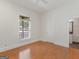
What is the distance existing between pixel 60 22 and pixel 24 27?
244 cm

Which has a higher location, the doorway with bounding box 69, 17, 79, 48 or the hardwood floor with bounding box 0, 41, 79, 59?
the doorway with bounding box 69, 17, 79, 48

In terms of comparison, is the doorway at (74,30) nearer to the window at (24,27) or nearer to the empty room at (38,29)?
the empty room at (38,29)

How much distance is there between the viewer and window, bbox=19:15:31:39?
262 inches

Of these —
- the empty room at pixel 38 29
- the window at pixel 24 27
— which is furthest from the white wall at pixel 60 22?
the window at pixel 24 27

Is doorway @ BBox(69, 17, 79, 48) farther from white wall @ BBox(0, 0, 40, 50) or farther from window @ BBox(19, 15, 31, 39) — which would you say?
white wall @ BBox(0, 0, 40, 50)

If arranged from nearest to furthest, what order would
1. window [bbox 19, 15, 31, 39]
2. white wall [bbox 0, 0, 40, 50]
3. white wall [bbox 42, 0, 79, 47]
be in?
white wall [bbox 0, 0, 40, 50], white wall [bbox 42, 0, 79, 47], window [bbox 19, 15, 31, 39]

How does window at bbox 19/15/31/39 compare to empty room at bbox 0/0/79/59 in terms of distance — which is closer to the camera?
empty room at bbox 0/0/79/59

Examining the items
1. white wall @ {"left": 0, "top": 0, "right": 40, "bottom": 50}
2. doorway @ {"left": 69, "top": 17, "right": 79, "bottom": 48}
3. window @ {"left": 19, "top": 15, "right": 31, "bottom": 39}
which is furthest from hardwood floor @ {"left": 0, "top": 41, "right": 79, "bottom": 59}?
doorway @ {"left": 69, "top": 17, "right": 79, "bottom": 48}

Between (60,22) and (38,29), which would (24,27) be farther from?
(60,22)

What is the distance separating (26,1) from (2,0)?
1.31 metres

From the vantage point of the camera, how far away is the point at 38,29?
8555mm

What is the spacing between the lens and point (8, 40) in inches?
214

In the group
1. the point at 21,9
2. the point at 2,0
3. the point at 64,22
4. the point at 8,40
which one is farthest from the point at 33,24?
the point at 2,0

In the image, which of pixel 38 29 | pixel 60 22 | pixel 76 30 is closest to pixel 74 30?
pixel 76 30
